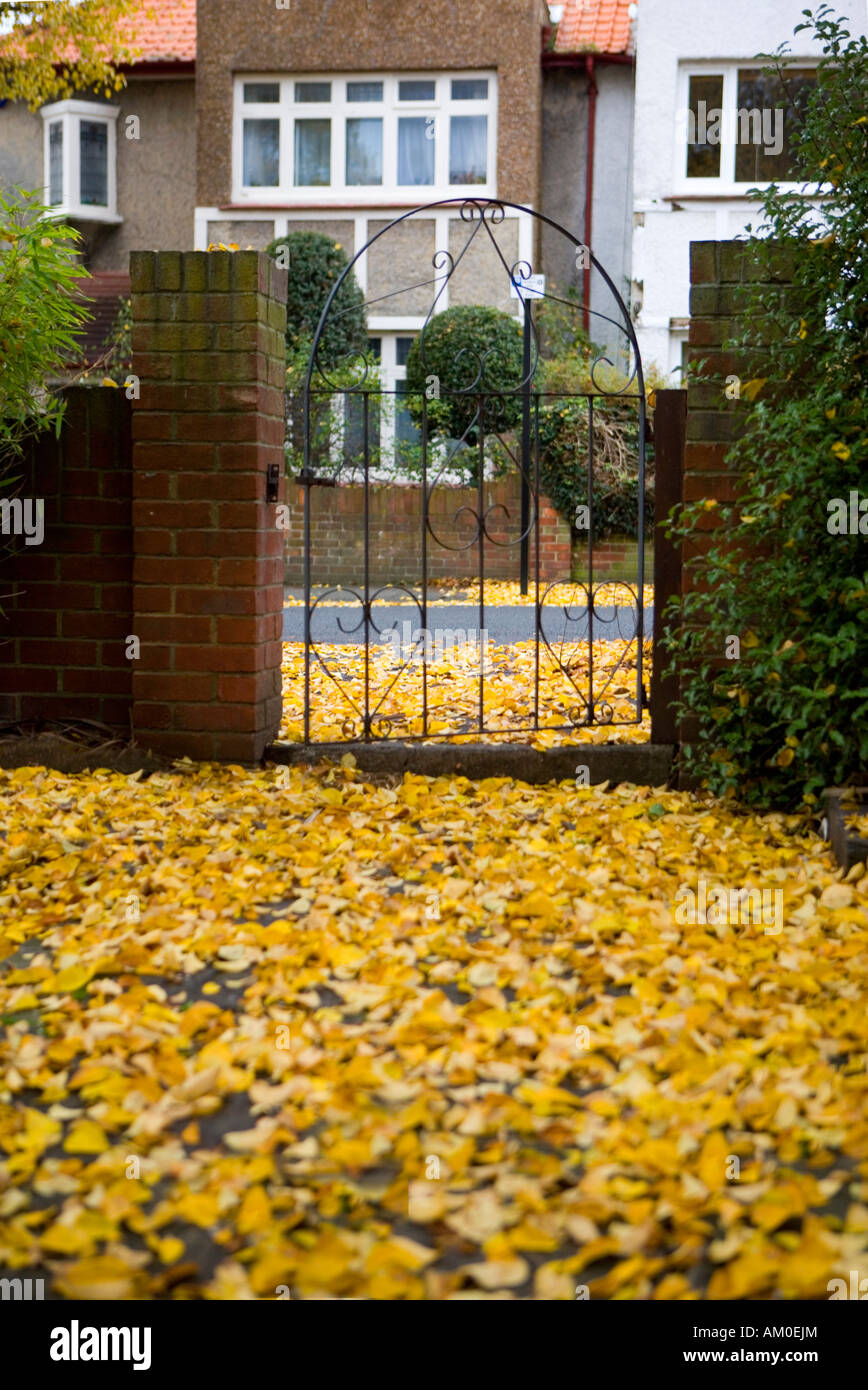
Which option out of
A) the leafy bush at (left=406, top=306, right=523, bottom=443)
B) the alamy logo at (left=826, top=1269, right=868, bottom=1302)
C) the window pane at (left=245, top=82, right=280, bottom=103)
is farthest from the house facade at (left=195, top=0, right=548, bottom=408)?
the alamy logo at (left=826, top=1269, right=868, bottom=1302)

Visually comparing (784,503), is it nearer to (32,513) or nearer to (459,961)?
(459,961)

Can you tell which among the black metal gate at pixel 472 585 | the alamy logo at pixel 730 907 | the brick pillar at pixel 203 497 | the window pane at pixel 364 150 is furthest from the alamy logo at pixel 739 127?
the alamy logo at pixel 730 907

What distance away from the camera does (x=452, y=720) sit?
6.01m

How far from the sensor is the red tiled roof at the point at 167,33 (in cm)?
2039

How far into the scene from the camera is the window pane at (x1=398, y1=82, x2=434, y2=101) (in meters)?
19.5

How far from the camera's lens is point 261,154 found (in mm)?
19859

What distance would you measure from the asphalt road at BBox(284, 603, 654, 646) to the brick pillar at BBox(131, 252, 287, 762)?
11.6 feet

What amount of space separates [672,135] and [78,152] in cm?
906

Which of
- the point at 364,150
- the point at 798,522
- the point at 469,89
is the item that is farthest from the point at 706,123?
the point at 798,522

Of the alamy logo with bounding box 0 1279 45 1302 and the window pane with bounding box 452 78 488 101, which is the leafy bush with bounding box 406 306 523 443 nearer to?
the window pane with bounding box 452 78 488 101

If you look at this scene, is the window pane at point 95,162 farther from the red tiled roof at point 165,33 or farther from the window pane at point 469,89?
the window pane at point 469,89

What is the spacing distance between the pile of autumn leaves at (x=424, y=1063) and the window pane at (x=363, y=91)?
17446 millimetres

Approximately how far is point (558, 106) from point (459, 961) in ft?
61.0
